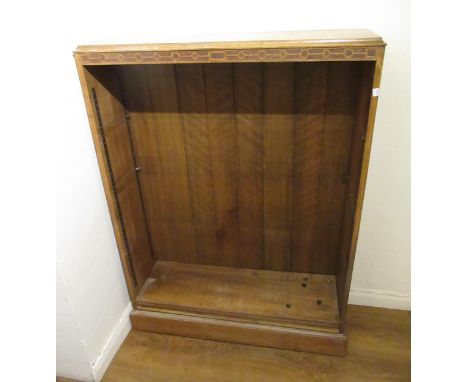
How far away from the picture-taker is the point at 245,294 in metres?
1.85

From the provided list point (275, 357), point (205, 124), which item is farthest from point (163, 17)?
point (275, 357)

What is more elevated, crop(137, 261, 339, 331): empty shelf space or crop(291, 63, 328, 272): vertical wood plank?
crop(291, 63, 328, 272): vertical wood plank

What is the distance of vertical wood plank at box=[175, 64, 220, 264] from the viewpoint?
1.59m

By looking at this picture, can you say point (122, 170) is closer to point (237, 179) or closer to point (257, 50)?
point (237, 179)

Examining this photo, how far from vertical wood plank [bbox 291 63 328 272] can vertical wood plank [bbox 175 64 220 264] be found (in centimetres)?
41

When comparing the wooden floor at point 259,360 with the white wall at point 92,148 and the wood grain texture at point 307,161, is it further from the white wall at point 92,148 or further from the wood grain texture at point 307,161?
the wood grain texture at point 307,161

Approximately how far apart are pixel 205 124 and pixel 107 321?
3.35ft

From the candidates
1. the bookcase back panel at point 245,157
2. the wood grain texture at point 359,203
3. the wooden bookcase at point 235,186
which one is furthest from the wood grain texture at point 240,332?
the bookcase back panel at point 245,157

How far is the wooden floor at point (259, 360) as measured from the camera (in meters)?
1.63

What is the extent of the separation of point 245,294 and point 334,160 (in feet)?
2.64

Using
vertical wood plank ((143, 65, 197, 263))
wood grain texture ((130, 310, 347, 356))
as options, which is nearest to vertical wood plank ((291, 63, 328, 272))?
wood grain texture ((130, 310, 347, 356))

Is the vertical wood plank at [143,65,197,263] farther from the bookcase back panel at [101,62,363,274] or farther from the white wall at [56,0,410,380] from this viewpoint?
the white wall at [56,0,410,380]

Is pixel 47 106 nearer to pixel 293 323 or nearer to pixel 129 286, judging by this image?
pixel 129 286
